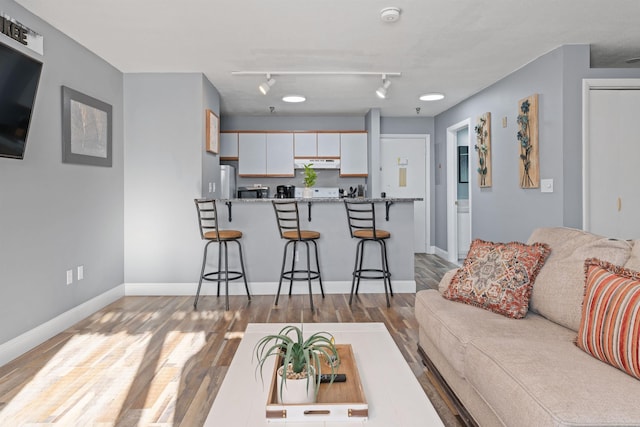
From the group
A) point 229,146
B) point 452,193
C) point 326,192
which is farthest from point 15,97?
point 452,193

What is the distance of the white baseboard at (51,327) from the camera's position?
2741 millimetres

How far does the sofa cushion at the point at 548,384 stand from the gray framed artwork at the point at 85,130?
3553 millimetres

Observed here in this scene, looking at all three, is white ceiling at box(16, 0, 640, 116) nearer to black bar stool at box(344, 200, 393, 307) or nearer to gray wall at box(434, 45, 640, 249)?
gray wall at box(434, 45, 640, 249)

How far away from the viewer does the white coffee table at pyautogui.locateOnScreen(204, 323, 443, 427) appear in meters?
1.20

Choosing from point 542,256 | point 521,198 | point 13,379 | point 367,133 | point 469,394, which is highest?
point 367,133

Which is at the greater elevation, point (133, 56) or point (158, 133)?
point (133, 56)

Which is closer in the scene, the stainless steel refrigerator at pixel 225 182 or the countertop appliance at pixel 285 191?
the stainless steel refrigerator at pixel 225 182

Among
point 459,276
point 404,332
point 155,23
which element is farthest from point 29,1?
point 404,332

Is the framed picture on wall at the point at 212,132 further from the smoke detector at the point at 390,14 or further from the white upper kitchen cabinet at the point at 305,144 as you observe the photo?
the smoke detector at the point at 390,14

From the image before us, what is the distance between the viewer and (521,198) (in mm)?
4488

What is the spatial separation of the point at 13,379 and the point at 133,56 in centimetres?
302

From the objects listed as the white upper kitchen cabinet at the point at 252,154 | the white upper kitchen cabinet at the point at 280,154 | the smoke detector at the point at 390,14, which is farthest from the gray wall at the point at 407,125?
the smoke detector at the point at 390,14

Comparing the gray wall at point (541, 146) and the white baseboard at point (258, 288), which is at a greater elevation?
the gray wall at point (541, 146)

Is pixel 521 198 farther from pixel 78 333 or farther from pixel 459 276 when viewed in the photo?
pixel 78 333
